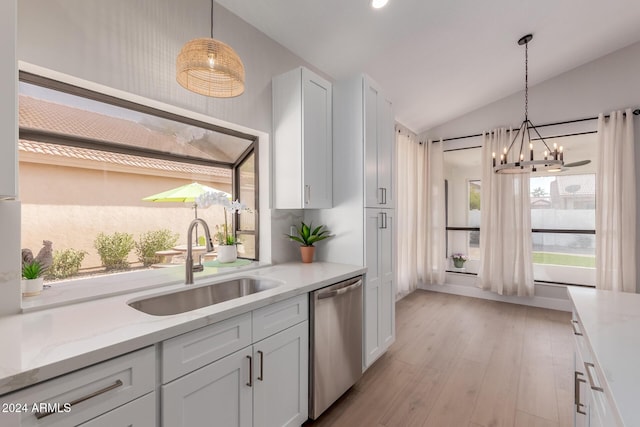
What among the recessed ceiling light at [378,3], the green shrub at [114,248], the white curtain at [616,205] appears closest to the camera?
the green shrub at [114,248]

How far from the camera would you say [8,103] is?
901 millimetres

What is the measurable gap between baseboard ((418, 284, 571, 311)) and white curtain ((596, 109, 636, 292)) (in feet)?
1.83

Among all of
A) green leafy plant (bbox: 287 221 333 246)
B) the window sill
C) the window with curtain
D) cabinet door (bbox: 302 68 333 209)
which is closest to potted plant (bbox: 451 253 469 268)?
the window with curtain

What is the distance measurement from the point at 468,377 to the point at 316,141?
2.41 m

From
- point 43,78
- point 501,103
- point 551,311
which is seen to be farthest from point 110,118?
point 551,311

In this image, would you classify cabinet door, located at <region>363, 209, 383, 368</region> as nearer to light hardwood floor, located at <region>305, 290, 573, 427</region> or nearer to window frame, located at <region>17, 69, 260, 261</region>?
light hardwood floor, located at <region>305, 290, 573, 427</region>

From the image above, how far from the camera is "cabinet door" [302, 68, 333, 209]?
2324mm

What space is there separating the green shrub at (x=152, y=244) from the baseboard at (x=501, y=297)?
4.56m

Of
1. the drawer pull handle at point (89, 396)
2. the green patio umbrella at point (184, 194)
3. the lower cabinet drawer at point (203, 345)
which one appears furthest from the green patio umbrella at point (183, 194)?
the drawer pull handle at point (89, 396)

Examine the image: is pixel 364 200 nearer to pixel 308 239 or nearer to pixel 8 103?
pixel 308 239

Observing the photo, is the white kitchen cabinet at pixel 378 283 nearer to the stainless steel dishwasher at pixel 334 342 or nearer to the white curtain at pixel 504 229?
the stainless steel dishwasher at pixel 334 342

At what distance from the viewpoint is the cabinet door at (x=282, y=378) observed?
1.47m

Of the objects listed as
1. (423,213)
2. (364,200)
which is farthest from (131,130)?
(423,213)

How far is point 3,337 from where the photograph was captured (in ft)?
3.31
